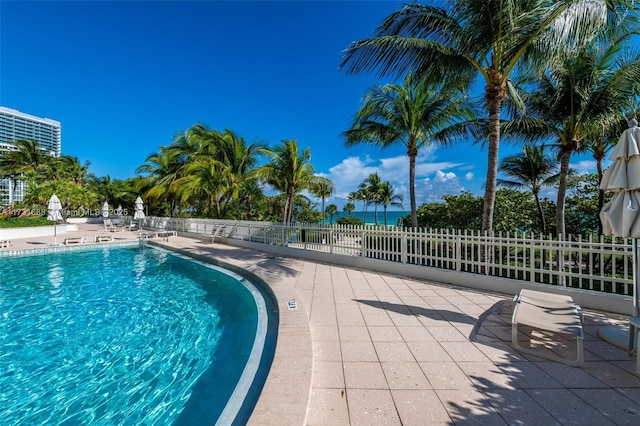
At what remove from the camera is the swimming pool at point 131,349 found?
282cm

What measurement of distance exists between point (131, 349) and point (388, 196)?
31989mm

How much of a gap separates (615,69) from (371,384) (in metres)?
10.8

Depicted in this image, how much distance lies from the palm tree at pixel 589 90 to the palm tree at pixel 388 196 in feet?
81.3

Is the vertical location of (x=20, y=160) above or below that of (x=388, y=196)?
above

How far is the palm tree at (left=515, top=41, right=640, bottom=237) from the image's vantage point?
6.91 metres

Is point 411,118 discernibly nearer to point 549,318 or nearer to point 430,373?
point 549,318

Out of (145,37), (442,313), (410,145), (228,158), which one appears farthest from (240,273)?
(145,37)

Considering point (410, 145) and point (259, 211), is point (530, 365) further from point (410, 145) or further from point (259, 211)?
point (259, 211)

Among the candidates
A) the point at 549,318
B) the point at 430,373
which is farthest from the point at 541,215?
the point at 430,373

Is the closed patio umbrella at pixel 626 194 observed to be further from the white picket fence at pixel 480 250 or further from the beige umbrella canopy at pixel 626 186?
the white picket fence at pixel 480 250

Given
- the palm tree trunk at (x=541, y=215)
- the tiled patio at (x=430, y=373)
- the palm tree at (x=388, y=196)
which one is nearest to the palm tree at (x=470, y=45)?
the tiled patio at (x=430, y=373)

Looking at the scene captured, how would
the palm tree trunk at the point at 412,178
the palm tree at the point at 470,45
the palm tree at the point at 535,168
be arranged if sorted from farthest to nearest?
the palm tree at the point at 535,168
the palm tree trunk at the point at 412,178
the palm tree at the point at 470,45

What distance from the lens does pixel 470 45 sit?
5.94 meters

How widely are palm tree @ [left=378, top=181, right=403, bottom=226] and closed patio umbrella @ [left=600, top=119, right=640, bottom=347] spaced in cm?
3001
